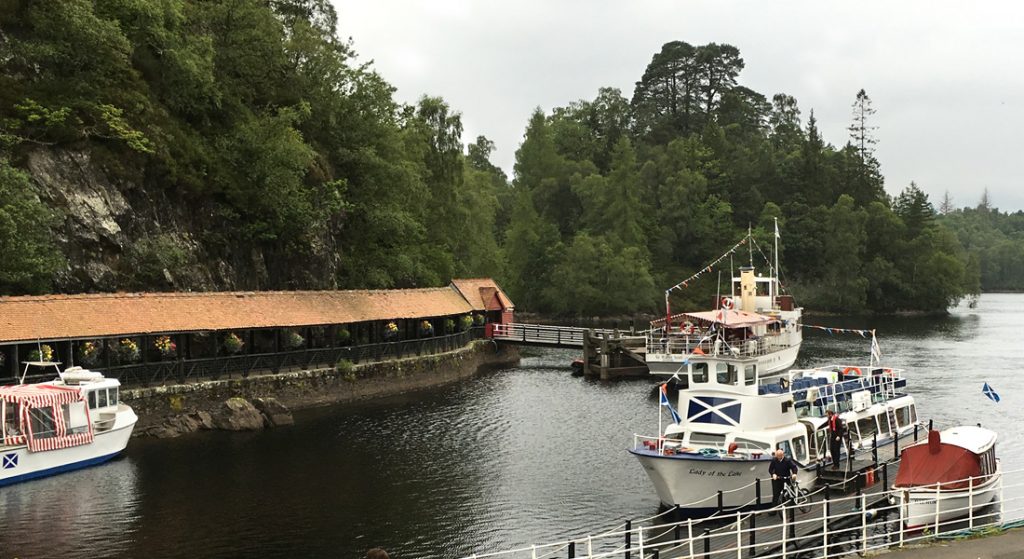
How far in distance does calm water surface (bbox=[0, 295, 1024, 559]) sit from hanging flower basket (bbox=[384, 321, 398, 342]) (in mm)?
5538

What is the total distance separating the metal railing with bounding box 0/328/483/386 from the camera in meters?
40.6

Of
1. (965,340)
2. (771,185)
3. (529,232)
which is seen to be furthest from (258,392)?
(771,185)

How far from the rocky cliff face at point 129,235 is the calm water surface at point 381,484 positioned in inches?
445

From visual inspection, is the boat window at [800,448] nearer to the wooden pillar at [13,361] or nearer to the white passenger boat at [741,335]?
the white passenger boat at [741,335]

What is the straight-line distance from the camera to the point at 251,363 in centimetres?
4569

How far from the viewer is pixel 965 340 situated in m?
87.1

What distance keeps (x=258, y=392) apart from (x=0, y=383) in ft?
39.2

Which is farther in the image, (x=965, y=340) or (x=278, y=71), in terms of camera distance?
(x=965, y=340)

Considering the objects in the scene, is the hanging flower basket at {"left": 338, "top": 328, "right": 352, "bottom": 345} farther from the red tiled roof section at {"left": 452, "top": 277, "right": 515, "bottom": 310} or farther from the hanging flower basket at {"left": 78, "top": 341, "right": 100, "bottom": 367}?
the red tiled roof section at {"left": 452, "top": 277, "right": 515, "bottom": 310}

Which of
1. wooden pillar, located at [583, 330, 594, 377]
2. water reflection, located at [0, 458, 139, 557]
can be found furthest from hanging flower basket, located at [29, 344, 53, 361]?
wooden pillar, located at [583, 330, 594, 377]

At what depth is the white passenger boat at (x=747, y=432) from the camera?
27.1 metres

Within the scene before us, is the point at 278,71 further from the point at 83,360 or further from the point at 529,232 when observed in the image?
the point at 529,232

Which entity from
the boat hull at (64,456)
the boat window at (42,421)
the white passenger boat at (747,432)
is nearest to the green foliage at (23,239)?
the boat window at (42,421)

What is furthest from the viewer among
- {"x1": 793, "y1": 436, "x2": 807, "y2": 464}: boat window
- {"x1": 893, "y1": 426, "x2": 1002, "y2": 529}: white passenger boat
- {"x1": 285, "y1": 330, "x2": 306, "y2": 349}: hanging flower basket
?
{"x1": 285, "y1": 330, "x2": 306, "y2": 349}: hanging flower basket
